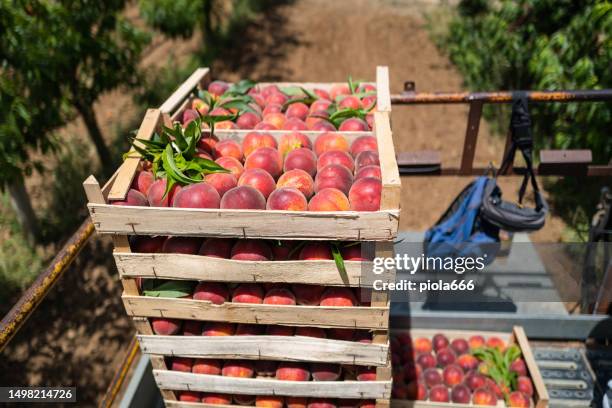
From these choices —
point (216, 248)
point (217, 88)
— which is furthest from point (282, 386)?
point (217, 88)

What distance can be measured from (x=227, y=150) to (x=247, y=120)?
1.06 ft

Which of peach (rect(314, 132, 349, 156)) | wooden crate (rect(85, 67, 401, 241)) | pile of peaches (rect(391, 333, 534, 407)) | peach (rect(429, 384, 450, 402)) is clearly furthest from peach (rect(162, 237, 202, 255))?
peach (rect(429, 384, 450, 402))

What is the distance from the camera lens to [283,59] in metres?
10.4

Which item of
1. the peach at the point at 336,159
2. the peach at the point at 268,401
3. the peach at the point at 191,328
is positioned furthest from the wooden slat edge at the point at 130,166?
the peach at the point at 268,401

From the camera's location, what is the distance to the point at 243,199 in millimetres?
1736

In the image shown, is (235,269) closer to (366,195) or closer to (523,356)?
(366,195)

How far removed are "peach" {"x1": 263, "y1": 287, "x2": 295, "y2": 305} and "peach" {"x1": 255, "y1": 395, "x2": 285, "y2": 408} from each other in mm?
542

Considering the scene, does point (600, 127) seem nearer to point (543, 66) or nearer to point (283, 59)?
point (543, 66)

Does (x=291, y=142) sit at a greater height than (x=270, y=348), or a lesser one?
greater

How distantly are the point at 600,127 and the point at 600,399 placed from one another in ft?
10.7

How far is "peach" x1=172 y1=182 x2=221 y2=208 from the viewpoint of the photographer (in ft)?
5.64

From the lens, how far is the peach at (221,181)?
1.84m

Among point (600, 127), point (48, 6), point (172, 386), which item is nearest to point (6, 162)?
point (48, 6)

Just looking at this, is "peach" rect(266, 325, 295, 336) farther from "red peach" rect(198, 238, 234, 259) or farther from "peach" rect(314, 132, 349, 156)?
"peach" rect(314, 132, 349, 156)
